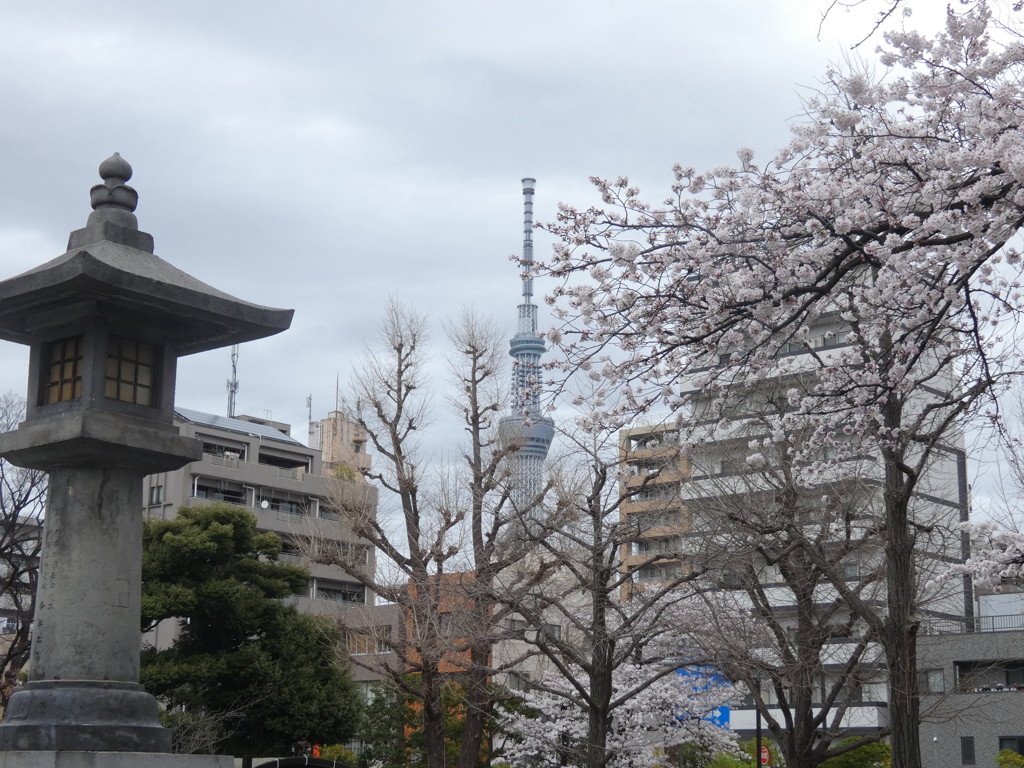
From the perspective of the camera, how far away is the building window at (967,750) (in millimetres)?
31531

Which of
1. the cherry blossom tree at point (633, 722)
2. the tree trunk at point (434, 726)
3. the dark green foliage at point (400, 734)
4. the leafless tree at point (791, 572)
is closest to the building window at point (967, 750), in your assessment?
the cherry blossom tree at point (633, 722)

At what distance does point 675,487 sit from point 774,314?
12.1 meters

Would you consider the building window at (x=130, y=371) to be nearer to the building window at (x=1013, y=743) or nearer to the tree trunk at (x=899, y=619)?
the tree trunk at (x=899, y=619)

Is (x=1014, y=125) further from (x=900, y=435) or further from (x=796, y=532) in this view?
(x=796, y=532)

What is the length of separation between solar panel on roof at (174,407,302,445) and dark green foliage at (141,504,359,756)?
74.7ft

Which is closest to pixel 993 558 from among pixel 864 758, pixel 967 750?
pixel 864 758

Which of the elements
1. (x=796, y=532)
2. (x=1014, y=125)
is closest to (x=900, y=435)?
(x=796, y=532)

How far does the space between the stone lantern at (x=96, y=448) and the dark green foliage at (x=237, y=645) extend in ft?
43.5

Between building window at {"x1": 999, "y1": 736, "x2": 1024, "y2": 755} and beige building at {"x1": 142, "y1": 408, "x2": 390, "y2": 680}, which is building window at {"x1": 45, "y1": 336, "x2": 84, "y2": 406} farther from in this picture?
beige building at {"x1": 142, "y1": 408, "x2": 390, "y2": 680}

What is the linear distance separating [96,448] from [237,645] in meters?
16.2

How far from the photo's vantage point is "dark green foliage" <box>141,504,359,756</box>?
23312mm

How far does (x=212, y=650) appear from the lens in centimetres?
2433

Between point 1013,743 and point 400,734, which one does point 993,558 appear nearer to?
point 400,734

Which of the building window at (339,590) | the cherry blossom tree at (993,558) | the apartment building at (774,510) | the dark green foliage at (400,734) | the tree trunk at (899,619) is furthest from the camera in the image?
the building window at (339,590)
